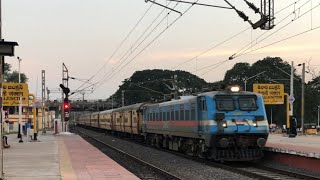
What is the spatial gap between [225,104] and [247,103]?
0.96 metres

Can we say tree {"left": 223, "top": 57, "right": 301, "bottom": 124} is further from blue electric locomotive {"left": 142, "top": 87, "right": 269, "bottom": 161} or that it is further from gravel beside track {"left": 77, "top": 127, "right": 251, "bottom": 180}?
blue electric locomotive {"left": 142, "top": 87, "right": 269, "bottom": 161}

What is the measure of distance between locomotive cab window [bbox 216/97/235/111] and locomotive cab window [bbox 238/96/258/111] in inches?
14.4

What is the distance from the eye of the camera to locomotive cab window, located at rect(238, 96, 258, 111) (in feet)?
67.3

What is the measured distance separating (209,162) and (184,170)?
2.67 m

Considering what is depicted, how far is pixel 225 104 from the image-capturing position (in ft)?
66.7

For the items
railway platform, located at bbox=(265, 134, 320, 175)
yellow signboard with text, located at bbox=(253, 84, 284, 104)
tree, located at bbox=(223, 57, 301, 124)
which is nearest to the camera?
railway platform, located at bbox=(265, 134, 320, 175)

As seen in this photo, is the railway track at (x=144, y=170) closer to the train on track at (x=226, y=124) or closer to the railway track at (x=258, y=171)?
the railway track at (x=258, y=171)

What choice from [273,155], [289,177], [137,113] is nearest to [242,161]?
[273,155]

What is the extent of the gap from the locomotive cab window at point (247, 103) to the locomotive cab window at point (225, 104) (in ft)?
1.20

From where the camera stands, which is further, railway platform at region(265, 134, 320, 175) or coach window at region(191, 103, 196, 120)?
coach window at region(191, 103, 196, 120)

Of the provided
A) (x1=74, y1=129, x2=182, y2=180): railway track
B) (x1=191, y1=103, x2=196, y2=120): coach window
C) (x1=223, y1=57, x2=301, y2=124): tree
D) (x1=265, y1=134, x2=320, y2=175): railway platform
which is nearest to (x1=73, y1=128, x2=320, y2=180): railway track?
(x1=74, y1=129, x2=182, y2=180): railway track

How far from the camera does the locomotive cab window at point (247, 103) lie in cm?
2050

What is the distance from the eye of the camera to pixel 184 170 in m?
18.4

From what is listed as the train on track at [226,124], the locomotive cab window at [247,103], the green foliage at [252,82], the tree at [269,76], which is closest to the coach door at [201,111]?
the train on track at [226,124]
